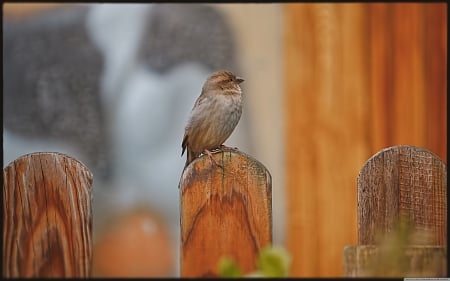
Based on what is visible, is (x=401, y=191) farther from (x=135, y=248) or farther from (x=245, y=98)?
(x=135, y=248)

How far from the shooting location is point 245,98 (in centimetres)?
429

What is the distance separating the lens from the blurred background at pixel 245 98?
4082mm

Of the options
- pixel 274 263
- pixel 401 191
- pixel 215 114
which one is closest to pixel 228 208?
pixel 401 191

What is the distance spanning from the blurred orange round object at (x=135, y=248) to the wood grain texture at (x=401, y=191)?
2.01 m

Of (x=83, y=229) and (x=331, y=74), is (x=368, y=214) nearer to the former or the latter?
(x=83, y=229)

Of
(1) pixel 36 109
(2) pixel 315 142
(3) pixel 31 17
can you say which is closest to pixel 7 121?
(1) pixel 36 109

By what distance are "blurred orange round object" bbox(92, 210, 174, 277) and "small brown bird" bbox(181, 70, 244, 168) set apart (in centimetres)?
43

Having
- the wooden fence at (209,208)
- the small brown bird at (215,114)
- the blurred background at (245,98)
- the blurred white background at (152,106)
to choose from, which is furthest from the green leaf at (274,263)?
the blurred white background at (152,106)

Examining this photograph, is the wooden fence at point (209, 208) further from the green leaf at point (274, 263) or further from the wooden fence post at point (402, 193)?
the green leaf at point (274, 263)

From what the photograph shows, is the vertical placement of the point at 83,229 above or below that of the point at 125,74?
below

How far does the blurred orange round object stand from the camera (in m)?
4.21

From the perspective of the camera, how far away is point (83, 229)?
2.29m

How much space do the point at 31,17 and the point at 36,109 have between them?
391 mm

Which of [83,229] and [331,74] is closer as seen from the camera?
[83,229]
